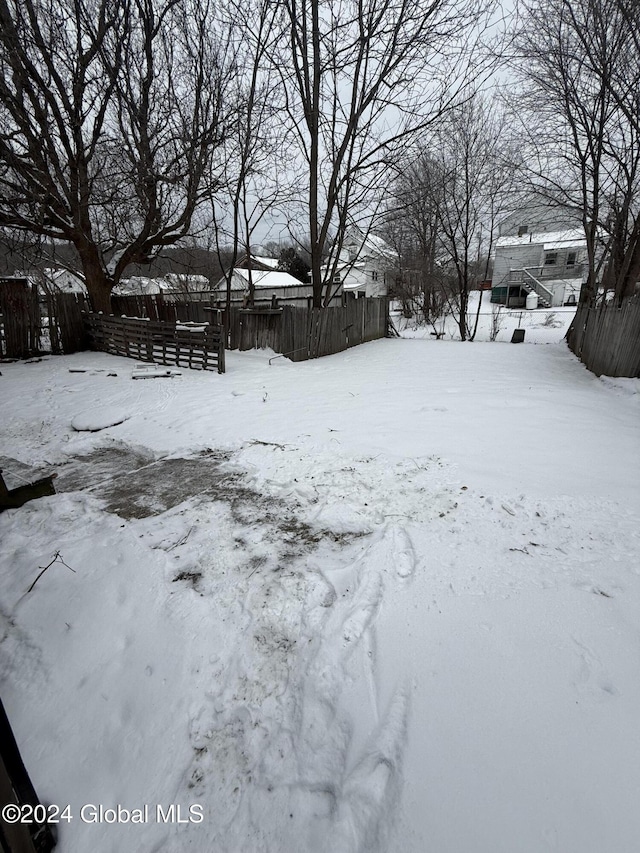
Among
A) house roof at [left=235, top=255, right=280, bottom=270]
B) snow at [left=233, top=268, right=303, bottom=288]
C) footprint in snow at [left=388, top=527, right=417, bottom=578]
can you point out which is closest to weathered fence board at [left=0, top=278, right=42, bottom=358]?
footprint in snow at [left=388, top=527, right=417, bottom=578]

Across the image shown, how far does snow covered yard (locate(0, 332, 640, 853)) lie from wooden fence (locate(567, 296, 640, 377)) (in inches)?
130

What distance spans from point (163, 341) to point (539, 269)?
1387 inches

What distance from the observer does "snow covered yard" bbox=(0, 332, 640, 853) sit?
51.4 inches

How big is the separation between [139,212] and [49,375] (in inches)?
247

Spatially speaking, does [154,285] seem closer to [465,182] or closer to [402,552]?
[465,182]

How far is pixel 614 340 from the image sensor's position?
23.0 feet

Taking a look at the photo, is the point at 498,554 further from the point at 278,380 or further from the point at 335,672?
the point at 278,380

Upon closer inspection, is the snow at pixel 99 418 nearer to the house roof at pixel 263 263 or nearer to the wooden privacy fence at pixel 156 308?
the wooden privacy fence at pixel 156 308

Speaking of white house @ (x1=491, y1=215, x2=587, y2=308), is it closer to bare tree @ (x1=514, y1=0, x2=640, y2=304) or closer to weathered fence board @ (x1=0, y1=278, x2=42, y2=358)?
bare tree @ (x1=514, y1=0, x2=640, y2=304)

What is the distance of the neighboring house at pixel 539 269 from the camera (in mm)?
30516

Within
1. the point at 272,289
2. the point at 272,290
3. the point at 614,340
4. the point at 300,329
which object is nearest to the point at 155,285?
the point at 272,290

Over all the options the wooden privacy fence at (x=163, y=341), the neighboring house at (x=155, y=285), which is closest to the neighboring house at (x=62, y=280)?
the neighboring house at (x=155, y=285)

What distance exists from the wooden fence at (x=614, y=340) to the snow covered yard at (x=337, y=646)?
3304 millimetres

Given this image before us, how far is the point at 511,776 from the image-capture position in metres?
1.36
